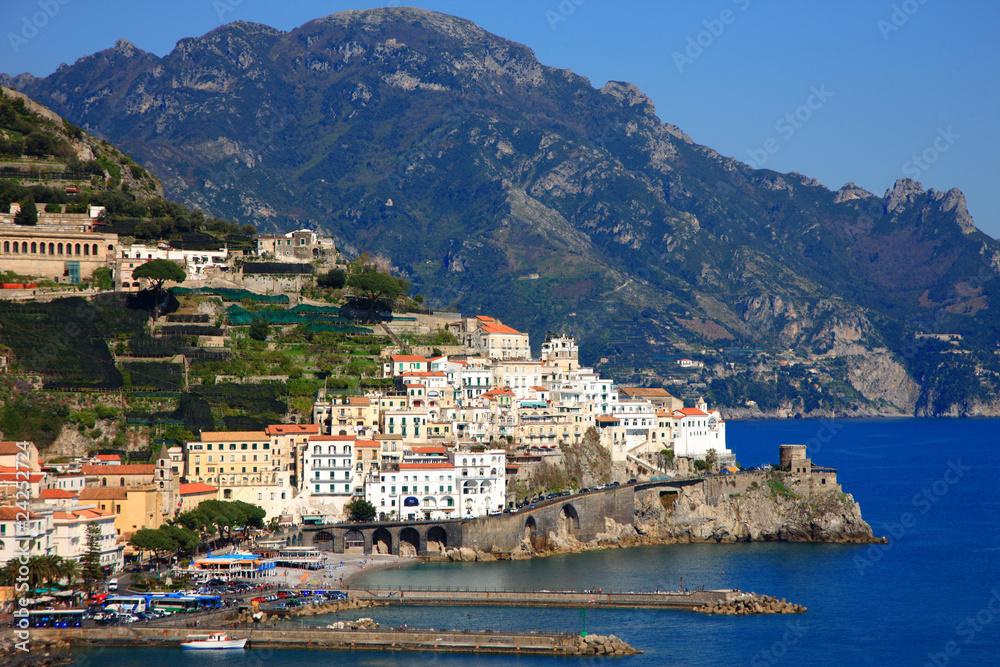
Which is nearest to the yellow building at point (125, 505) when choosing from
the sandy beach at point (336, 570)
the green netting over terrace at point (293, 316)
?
the sandy beach at point (336, 570)

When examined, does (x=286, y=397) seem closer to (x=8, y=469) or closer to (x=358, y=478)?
(x=358, y=478)

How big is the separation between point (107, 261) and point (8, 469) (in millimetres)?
38591

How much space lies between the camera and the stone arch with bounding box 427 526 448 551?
89062mm

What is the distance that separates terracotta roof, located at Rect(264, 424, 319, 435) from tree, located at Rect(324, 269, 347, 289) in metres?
25.8

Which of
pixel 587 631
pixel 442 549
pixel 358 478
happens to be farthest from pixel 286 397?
pixel 587 631

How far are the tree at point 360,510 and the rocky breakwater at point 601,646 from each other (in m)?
27.6

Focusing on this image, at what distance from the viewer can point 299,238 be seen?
123312mm

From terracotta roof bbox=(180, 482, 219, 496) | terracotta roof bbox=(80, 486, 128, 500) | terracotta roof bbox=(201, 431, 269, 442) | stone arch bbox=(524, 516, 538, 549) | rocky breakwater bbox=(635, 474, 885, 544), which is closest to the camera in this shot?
terracotta roof bbox=(80, 486, 128, 500)

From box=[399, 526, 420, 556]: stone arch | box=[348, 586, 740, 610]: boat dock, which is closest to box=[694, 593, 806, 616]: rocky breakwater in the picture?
box=[348, 586, 740, 610]: boat dock

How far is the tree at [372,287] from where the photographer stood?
115 metres

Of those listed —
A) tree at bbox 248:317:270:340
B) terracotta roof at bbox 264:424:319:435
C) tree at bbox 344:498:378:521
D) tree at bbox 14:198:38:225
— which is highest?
tree at bbox 14:198:38:225

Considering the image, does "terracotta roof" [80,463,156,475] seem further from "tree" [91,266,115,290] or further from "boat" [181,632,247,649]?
"tree" [91,266,115,290]

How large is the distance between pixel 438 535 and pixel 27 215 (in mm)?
49861

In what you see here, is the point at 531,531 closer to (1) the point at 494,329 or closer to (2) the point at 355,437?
(2) the point at 355,437
